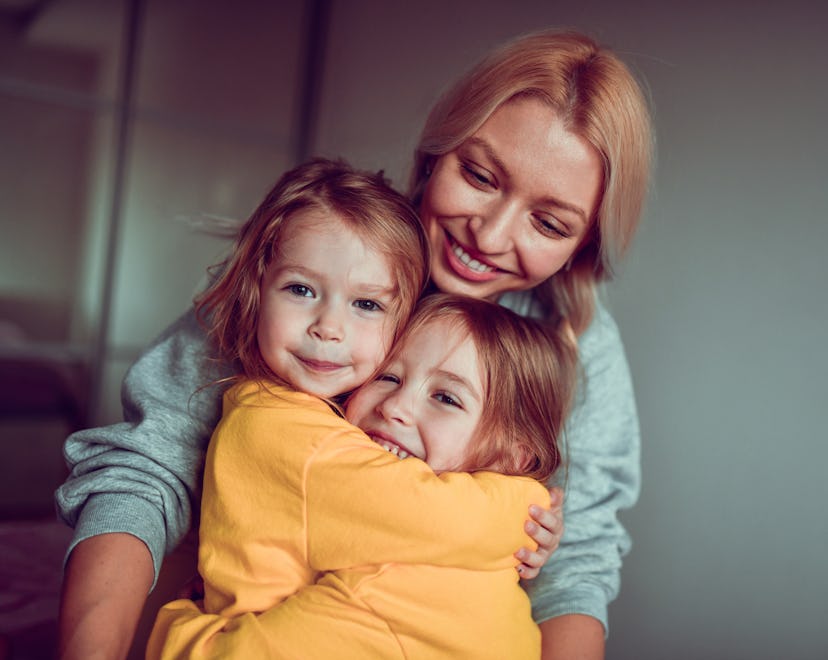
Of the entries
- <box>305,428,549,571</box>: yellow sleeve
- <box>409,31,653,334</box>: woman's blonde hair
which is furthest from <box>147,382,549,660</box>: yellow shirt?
<box>409,31,653,334</box>: woman's blonde hair

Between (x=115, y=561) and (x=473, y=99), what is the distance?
835mm

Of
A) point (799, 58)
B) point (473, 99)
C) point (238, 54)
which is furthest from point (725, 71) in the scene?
point (238, 54)

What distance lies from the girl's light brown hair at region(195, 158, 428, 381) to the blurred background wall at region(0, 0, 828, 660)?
20.4 inches

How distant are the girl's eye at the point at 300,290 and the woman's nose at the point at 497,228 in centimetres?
31

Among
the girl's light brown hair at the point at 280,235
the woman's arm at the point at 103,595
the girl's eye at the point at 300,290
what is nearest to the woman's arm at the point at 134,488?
the woman's arm at the point at 103,595

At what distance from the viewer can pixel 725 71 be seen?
1726mm

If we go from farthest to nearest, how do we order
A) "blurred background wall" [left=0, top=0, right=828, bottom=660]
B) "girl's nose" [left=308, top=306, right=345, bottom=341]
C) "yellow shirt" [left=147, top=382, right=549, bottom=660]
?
"blurred background wall" [left=0, top=0, right=828, bottom=660] → "girl's nose" [left=308, top=306, right=345, bottom=341] → "yellow shirt" [left=147, top=382, right=549, bottom=660]

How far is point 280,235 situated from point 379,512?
0.41m

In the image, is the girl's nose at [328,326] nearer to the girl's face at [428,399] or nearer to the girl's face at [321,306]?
the girl's face at [321,306]

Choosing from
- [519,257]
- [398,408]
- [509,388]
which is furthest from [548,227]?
[398,408]

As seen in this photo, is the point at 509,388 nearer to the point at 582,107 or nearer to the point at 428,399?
the point at 428,399

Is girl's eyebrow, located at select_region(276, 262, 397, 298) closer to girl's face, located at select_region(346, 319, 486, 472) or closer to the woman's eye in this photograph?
girl's face, located at select_region(346, 319, 486, 472)

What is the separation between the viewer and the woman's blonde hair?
1.25 meters

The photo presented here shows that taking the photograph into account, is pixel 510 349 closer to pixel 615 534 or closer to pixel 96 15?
pixel 615 534
